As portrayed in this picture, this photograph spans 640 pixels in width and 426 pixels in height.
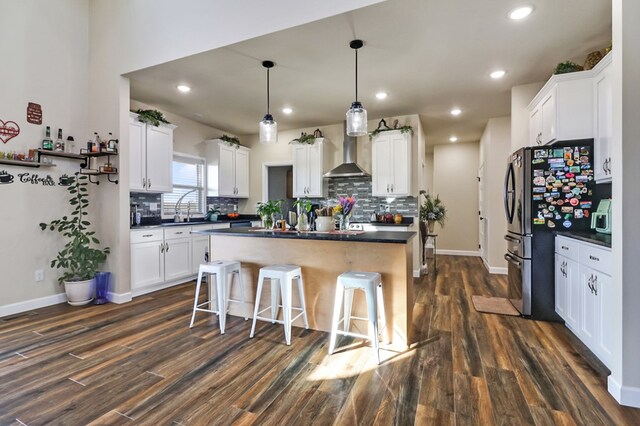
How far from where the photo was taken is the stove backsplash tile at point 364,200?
550cm

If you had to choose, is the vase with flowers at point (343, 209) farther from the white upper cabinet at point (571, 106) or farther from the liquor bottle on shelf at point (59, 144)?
the liquor bottle on shelf at point (59, 144)

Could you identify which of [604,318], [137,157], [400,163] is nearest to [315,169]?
[400,163]

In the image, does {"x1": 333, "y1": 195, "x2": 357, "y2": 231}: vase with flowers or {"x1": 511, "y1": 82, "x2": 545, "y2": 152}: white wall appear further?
{"x1": 511, "y1": 82, "x2": 545, "y2": 152}: white wall

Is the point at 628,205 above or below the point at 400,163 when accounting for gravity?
below

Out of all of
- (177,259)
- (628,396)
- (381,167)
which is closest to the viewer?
(628,396)

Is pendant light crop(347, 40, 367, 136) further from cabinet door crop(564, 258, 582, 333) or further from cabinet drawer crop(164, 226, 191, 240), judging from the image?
cabinet drawer crop(164, 226, 191, 240)

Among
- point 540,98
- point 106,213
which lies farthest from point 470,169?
point 106,213

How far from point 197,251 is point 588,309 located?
15.8ft

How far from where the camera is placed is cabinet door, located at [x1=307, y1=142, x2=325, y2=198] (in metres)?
5.75

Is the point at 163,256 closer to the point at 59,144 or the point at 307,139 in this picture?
the point at 59,144

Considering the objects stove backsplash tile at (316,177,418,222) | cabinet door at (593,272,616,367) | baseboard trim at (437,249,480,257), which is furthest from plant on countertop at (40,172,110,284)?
baseboard trim at (437,249,480,257)

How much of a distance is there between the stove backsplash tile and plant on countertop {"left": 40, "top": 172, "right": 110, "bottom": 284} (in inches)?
146

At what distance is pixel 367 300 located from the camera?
2352mm

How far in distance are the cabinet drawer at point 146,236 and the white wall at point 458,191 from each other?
→ 633cm
